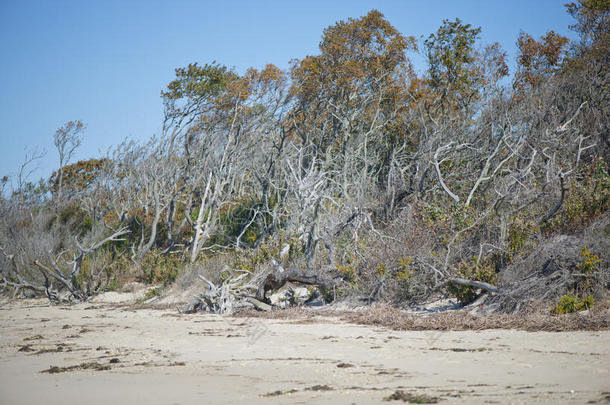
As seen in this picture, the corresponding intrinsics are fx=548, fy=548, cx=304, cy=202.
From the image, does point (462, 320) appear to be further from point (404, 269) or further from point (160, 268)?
Answer: point (160, 268)

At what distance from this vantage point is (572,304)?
746 centimetres

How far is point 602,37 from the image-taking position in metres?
18.4

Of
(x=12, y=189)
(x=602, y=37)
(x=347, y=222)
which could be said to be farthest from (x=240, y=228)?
(x=602, y=37)

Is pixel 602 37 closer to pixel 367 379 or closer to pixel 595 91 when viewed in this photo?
pixel 595 91

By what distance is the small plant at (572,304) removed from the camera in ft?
24.5

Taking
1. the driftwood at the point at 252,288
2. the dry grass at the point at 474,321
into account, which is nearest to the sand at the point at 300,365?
the dry grass at the point at 474,321

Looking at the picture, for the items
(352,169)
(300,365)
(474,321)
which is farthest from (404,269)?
(352,169)

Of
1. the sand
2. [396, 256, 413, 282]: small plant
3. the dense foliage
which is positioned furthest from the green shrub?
[396, 256, 413, 282]: small plant

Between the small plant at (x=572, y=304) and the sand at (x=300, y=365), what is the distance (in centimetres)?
108

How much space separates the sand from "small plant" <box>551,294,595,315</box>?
108 cm

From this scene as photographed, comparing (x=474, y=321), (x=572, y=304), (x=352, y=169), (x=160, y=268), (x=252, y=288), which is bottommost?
(x=474, y=321)

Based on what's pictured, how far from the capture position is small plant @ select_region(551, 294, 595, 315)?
745 centimetres

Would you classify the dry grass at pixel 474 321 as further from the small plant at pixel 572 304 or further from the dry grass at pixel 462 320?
the small plant at pixel 572 304

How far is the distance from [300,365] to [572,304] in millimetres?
4200
